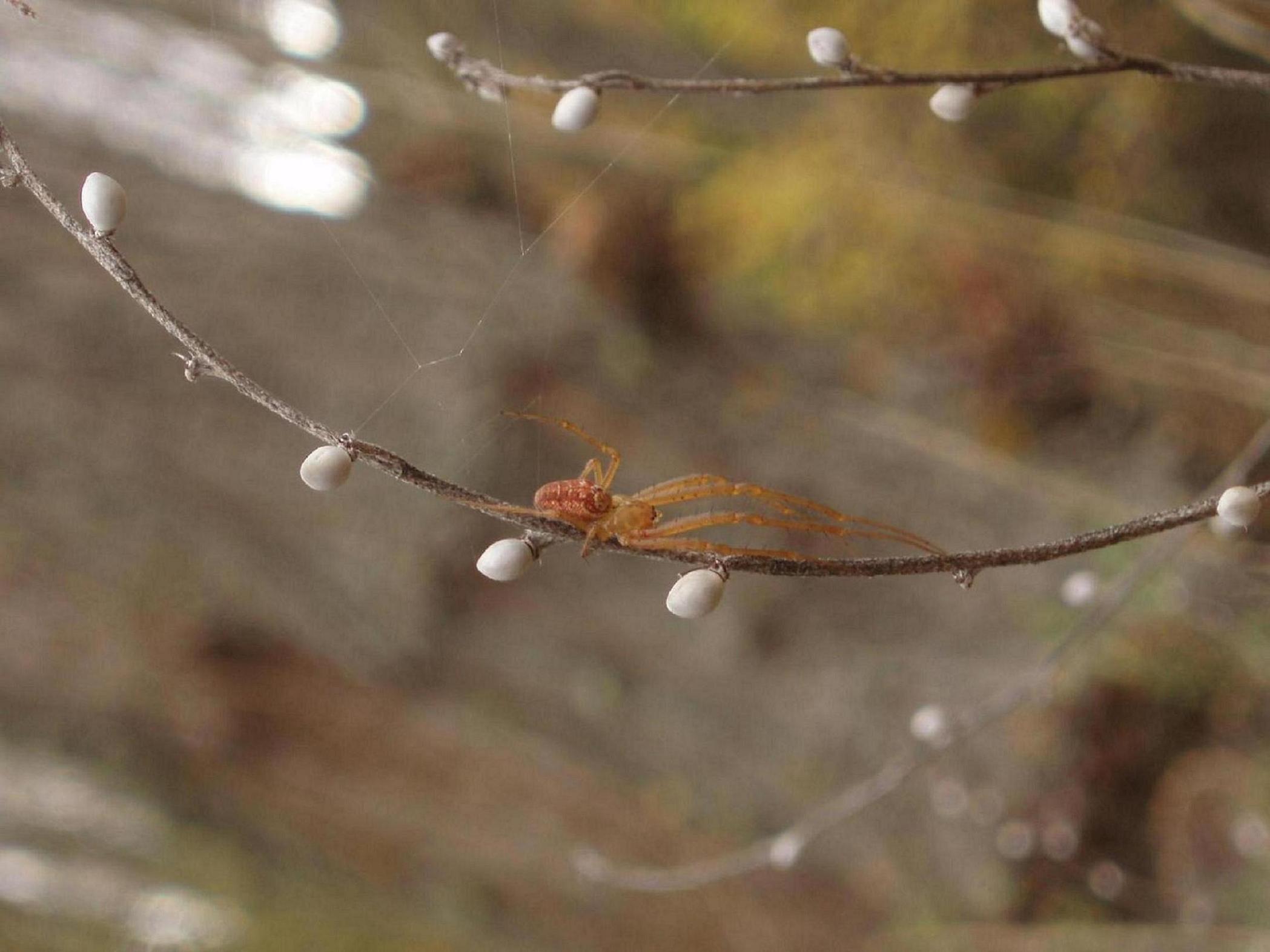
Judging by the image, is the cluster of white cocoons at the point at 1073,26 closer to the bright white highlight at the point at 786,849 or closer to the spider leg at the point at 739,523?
the spider leg at the point at 739,523

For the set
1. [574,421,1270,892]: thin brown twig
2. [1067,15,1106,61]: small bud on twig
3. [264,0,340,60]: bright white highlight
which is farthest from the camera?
[264,0,340,60]: bright white highlight

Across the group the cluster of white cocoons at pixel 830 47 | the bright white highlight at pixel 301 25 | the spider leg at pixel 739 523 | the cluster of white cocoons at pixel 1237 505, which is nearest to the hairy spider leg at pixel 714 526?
the spider leg at pixel 739 523

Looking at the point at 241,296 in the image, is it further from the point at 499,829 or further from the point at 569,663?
the point at 499,829

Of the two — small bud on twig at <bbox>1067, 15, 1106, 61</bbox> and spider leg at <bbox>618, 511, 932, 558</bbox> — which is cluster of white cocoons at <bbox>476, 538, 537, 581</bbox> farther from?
small bud on twig at <bbox>1067, 15, 1106, 61</bbox>

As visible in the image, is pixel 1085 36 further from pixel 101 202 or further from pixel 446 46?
pixel 101 202

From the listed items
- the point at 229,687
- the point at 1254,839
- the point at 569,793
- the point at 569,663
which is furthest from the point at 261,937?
the point at 1254,839

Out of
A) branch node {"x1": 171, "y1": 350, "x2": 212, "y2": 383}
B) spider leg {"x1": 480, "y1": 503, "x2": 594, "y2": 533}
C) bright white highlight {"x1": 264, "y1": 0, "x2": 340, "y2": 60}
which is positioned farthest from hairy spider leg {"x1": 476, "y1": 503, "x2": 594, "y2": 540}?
bright white highlight {"x1": 264, "y1": 0, "x2": 340, "y2": 60}
